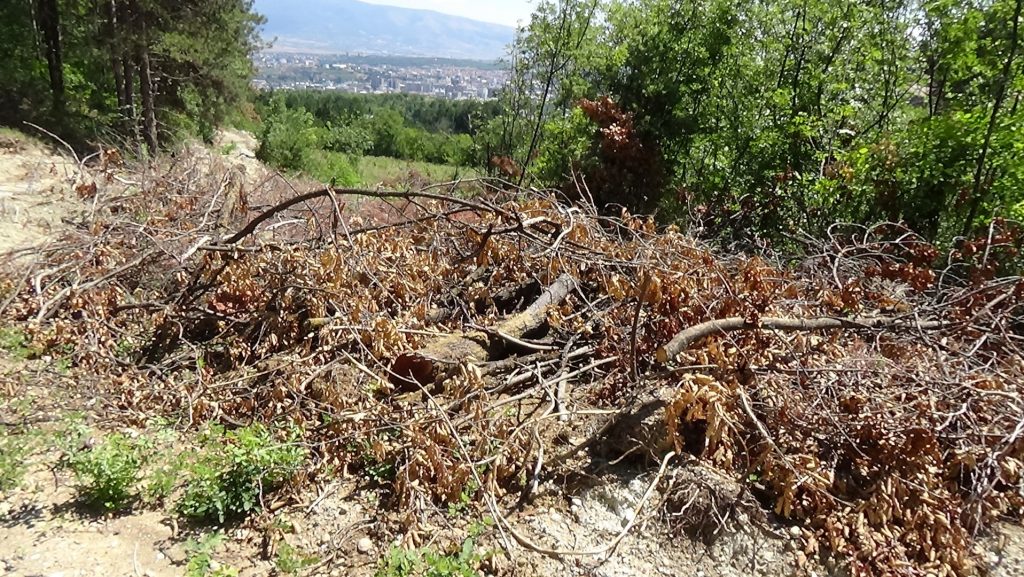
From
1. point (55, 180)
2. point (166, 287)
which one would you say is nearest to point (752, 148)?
point (166, 287)

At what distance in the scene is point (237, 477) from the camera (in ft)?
9.52

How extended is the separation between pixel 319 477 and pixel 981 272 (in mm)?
4774

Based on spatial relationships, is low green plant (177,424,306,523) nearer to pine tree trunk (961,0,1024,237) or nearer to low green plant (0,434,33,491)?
low green plant (0,434,33,491)

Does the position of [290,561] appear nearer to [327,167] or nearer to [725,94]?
[725,94]

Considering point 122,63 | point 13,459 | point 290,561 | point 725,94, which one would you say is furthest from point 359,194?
point 122,63

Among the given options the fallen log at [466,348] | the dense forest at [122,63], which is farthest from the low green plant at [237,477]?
the dense forest at [122,63]

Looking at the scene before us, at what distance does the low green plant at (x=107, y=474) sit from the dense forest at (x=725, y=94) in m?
3.53

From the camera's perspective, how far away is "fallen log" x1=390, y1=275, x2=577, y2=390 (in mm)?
3766

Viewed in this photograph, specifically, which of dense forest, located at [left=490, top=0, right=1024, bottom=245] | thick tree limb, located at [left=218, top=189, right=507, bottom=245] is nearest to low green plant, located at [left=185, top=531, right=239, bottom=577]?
thick tree limb, located at [left=218, top=189, right=507, bottom=245]

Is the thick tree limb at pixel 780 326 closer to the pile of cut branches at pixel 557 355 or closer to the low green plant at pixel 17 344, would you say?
the pile of cut branches at pixel 557 355

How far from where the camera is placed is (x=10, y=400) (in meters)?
3.46

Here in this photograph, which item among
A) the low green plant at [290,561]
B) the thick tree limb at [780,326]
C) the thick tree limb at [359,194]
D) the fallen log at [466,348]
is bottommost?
the low green plant at [290,561]

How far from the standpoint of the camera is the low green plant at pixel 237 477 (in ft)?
9.29

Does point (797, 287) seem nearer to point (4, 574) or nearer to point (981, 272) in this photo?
point (981, 272)
